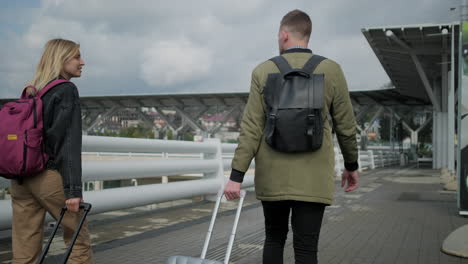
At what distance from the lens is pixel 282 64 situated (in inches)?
125

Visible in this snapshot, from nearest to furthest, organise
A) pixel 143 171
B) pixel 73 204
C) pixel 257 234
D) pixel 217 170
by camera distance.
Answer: pixel 73 204 → pixel 257 234 → pixel 143 171 → pixel 217 170

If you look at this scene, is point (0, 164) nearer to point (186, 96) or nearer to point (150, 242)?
point (150, 242)

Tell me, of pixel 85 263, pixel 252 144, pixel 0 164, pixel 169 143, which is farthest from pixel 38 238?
pixel 169 143

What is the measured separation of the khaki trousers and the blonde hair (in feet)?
1.80

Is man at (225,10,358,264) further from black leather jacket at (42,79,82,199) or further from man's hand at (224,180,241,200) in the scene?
black leather jacket at (42,79,82,199)

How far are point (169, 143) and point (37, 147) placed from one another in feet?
16.5

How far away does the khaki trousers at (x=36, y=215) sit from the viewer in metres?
3.21

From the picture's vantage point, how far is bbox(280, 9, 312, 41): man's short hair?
3.24 meters

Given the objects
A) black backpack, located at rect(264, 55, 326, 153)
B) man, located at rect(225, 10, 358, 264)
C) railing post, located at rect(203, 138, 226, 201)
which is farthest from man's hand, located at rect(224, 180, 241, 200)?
railing post, located at rect(203, 138, 226, 201)

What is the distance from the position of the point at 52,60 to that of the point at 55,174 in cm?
68

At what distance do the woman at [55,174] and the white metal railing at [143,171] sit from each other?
1517mm

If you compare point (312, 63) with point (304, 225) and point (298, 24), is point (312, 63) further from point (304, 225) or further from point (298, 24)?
point (304, 225)

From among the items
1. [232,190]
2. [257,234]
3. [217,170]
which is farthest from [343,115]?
[217,170]

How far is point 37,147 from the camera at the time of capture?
314 cm
